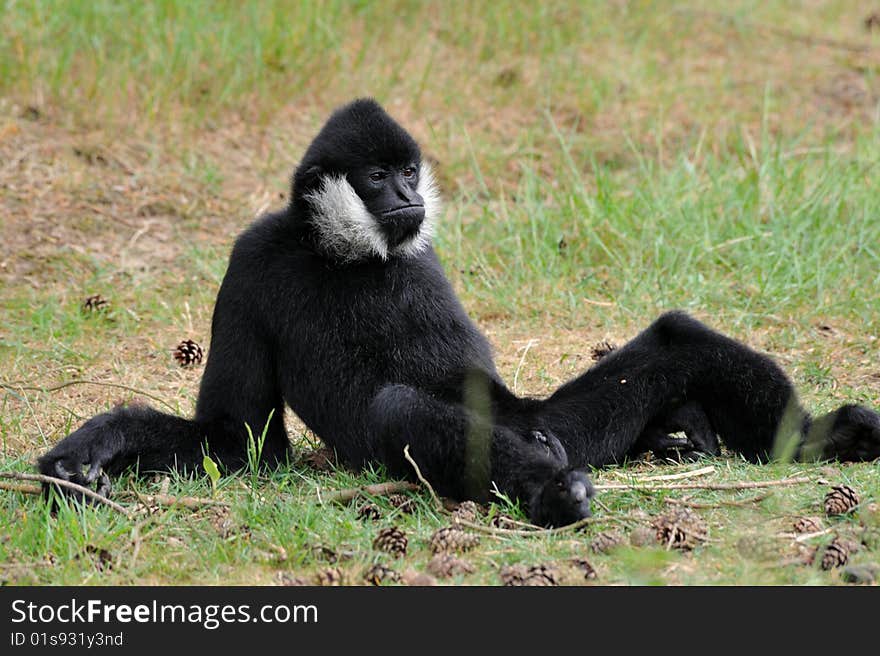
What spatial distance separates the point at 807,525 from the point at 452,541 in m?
1.21

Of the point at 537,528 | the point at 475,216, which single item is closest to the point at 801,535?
the point at 537,528

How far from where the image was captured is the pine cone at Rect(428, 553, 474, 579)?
12.9 feet

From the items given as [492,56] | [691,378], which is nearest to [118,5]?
[492,56]

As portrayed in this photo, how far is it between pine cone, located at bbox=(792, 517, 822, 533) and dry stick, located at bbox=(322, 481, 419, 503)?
139 cm

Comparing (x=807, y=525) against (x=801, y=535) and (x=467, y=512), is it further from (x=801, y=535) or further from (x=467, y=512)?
(x=467, y=512)

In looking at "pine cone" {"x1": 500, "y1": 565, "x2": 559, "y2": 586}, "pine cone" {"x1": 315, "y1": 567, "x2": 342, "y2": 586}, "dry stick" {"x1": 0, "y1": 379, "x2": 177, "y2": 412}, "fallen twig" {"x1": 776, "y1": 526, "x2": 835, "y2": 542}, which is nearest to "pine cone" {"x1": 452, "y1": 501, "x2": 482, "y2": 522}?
"pine cone" {"x1": 500, "y1": 565, "x2": 559, "y2": 586}

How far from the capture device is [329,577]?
386 cm

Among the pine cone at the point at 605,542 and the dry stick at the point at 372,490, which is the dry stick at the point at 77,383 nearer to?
the dry stick at the point at 372,490

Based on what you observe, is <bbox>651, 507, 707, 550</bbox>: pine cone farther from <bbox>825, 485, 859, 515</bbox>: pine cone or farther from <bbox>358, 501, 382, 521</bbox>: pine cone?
<bbox>358, 501, 382, 521</bbox>: pine cone

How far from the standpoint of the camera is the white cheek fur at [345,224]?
5.04 m

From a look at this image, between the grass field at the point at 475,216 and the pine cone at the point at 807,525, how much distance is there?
4 centimetres
